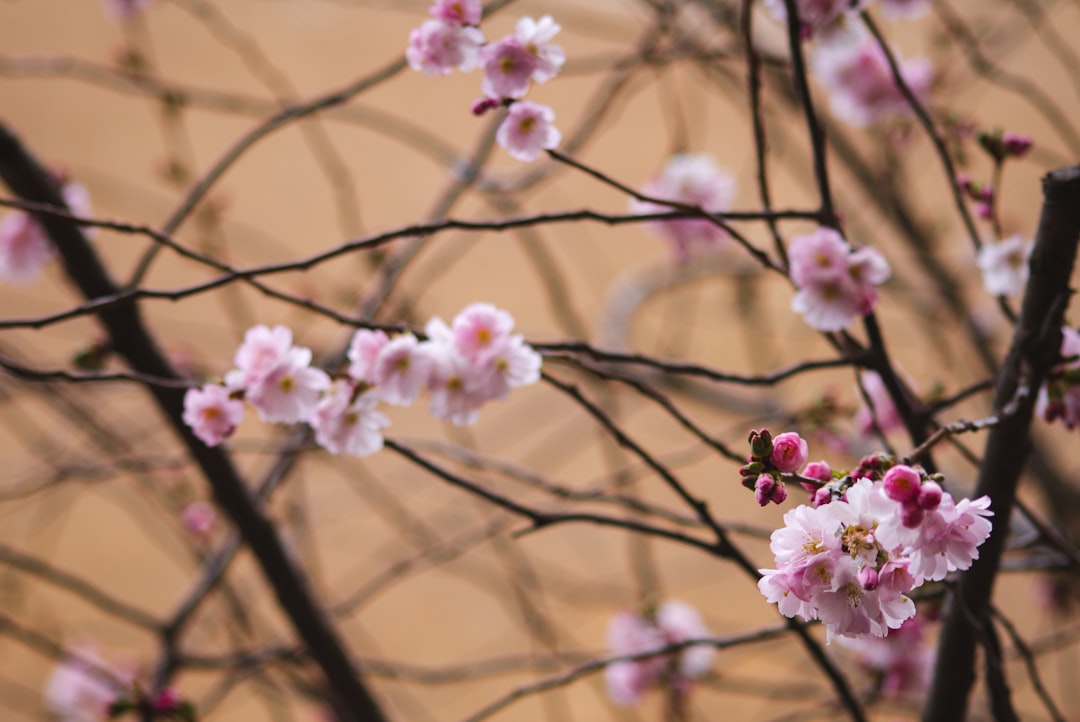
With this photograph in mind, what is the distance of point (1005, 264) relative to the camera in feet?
2.16

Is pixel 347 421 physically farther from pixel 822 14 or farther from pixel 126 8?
pixel 126 8

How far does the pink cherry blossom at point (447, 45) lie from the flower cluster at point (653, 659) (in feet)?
2.25

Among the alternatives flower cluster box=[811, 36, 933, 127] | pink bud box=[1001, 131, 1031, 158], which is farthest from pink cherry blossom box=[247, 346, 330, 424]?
flower cluster box=[811, 36, 933, 127]

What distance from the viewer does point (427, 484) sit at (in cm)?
232

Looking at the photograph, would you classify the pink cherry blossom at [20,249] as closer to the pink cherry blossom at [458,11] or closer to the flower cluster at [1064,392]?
the pink cherry blossom at [458,11]

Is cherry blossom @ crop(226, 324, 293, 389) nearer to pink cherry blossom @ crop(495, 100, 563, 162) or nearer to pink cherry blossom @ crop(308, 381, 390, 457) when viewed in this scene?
pink cherry blossom @ crop(308, 381, 390, 457)

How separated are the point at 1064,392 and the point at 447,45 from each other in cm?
42

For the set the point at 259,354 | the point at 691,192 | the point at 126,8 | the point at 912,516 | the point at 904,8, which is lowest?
the point at 912,516

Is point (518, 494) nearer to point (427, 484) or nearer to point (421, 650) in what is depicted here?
point (427, 484)

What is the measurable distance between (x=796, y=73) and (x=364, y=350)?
32cm

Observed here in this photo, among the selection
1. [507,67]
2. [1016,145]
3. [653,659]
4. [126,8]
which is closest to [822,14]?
[1016,145]

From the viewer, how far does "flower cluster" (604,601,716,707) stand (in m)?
1.08

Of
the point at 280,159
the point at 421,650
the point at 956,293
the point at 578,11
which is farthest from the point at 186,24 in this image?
the point at 956,293

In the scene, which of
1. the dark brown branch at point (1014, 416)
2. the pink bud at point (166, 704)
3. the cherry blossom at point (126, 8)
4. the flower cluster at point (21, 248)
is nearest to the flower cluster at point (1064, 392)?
the dark brown branch at point (1014, 416)
